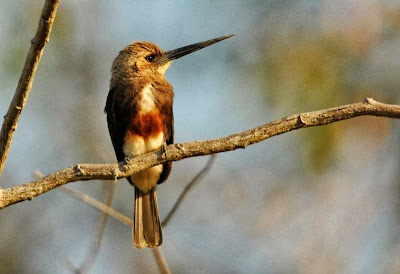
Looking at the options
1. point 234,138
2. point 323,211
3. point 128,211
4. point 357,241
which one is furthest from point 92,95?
point 234,138

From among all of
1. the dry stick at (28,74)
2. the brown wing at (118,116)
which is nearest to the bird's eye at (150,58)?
the brown wing at (118,116)

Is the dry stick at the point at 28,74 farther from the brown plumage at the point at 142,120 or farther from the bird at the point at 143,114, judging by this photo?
the brown plumage at the point at 142,120

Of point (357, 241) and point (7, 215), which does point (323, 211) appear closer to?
point (357, 241)

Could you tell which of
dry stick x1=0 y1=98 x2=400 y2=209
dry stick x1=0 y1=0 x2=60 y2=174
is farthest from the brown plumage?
dry stick x1=0 y1=0 x2=60 y2=174

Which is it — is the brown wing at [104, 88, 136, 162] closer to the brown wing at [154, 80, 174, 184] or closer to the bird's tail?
the brown wing at [154, 80, 174, 184]

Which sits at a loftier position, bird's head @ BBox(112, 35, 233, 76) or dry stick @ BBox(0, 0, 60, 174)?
bird's head @ BBox(112, 35, 233, 76)

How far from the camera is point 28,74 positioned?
2.85m

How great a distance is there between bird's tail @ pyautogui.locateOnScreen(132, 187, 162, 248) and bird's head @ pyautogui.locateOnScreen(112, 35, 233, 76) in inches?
36.0

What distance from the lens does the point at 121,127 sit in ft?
16.1

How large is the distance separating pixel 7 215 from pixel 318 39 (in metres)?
3.46

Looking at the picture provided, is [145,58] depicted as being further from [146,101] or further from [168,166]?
[168,166]

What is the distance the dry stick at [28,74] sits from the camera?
8.74ft

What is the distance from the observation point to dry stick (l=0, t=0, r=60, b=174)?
2.66m

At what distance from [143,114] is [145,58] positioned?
0.77 metres
